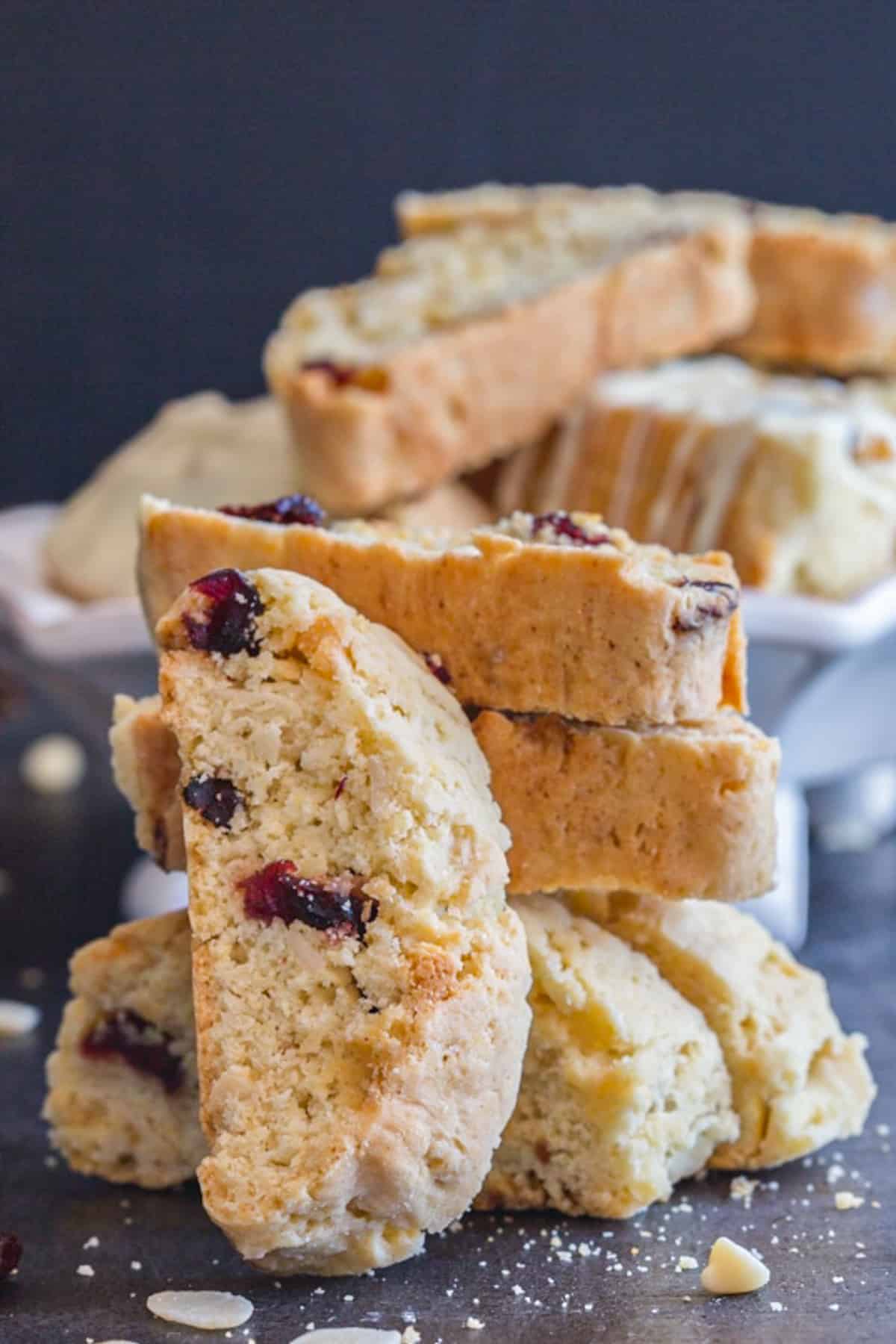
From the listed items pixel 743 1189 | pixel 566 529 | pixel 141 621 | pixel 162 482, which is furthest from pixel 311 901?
pixel 162 482

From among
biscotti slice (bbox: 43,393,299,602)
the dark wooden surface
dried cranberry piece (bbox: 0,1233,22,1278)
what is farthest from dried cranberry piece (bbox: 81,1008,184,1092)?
biscotti slice (bbox: 43,393,299,602)

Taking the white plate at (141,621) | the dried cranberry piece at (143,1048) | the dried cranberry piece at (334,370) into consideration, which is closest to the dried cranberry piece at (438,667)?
the dried cranberry piece at (143,1048)

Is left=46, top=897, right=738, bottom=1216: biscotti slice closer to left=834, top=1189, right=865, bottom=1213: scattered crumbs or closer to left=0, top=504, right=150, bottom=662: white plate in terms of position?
left=834, top=1189, right=865, bottom=1213: scattered crumbs

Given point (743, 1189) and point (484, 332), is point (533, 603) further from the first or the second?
point (484, 332)

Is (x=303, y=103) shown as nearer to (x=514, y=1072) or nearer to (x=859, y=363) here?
(x=859, y=363)

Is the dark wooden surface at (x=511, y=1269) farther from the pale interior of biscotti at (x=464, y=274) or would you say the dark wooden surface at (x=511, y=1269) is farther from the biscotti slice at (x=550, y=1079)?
the pale interior of biscotti at (x=464, y=274)

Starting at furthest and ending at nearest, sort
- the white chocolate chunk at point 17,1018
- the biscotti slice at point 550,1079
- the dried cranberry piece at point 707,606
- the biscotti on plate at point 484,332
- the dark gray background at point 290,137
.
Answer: the dark gray background at point 290,137 < the biscotti on plate at point 484,332 < the white chocolate chunk at point 17,1018 < the biscotti slice at point 550,1079 < the dried cranberry piece at point 707,606
